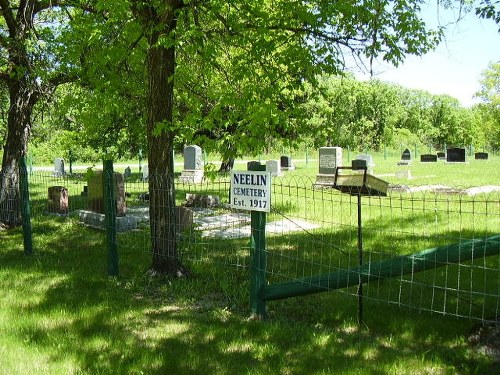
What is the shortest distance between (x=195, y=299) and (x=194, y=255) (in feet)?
7.42

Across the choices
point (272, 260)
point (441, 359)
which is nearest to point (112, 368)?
point (441, 359)

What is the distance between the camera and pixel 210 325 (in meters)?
5.29

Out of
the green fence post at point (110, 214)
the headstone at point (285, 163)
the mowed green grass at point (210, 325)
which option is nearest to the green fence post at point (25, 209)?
the mowed green grass at point (210, 325)

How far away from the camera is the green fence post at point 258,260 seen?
212 inches

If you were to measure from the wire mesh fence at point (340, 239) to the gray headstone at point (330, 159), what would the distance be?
22.9 feet

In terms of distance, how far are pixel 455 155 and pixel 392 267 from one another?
38.3 meters

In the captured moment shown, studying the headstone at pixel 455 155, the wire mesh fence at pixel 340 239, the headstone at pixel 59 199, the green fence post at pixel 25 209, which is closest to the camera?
the wire mesh fence at pixel 340 239

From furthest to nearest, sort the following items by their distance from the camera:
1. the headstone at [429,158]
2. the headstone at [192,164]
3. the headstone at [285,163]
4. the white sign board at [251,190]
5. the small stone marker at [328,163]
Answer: the headstone at [429,158]
the headstone at [285,163]
the headstone at [192,164]
the small stone marker at [328,163]
the white sign board at [251,190]

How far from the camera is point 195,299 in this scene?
6.32m

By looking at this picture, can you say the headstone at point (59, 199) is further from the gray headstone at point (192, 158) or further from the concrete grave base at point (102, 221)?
the gray headstone at point (192, 158)

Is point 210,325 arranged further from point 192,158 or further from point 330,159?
point 192,158

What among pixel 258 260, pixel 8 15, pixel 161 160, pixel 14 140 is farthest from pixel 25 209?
pixel 258 260

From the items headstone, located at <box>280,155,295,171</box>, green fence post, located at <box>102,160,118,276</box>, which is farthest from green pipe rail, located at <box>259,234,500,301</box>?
headstone, located at <box>280,155,295,171</box>

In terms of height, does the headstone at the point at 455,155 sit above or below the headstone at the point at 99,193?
above
